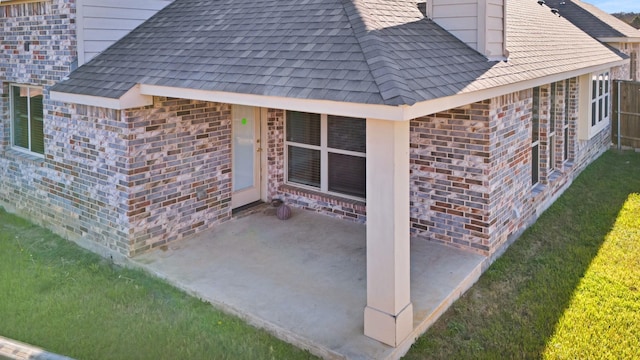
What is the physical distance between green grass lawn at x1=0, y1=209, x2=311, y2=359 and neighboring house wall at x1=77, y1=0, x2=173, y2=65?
314cm

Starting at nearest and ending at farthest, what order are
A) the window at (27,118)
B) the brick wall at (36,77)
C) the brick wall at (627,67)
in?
the brick wall at (36,77)
the window at (27,118)
the brick wall at (627,67)

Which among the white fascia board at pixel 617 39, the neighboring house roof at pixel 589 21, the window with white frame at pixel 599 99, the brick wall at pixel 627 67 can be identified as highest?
the neighboring house roof at pixel 589 21

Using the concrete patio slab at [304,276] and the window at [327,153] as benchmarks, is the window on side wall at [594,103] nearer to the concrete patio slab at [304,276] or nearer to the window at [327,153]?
the window at [327,153]

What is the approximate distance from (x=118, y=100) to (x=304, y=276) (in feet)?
10.5

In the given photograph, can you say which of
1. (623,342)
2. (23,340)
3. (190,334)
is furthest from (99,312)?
(623,342)

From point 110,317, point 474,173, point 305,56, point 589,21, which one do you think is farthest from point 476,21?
point 589,21

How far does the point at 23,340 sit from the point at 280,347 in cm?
260

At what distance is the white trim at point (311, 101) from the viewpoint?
4.38 meters

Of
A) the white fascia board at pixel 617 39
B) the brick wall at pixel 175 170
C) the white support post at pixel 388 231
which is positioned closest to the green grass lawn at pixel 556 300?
the white support post at pixel 388 231

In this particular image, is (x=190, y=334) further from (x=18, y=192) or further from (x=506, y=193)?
(x=18, y=192)

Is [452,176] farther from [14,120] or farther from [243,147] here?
[14,120]

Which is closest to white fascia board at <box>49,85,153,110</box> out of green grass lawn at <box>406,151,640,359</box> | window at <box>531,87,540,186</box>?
green grass lawn at <box>406,151,640,359</box>

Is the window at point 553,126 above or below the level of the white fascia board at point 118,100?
below

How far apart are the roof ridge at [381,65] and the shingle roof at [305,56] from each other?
12 millimetres
